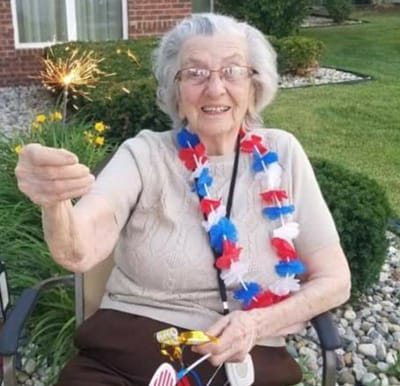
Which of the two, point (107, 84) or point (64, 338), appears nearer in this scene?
point (64, 338)

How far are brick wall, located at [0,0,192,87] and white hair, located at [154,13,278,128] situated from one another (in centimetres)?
705

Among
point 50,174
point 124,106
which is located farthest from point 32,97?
point 50,174

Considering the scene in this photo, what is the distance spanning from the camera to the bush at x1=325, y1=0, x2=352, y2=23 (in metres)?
16.9

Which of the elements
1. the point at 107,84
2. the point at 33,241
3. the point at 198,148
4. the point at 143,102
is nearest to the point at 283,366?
the point at 198,148

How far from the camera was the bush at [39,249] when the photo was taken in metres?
3.05

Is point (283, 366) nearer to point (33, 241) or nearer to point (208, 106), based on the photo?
point (208, 106)

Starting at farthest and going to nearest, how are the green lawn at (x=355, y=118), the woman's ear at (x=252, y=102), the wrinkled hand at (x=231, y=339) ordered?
1. the green lawn at (x=355, y=118)
2. the woman's ear at (x=252, y=102)
3. the wrinkled hand at (x=231, y=339)

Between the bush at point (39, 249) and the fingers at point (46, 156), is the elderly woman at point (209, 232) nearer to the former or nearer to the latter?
the fingers at point (46, 156)

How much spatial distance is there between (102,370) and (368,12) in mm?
18959

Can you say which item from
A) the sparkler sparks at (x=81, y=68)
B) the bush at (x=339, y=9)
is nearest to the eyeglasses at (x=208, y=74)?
the sparkler sparks at (x=81, y=68)

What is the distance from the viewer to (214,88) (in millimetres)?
2316

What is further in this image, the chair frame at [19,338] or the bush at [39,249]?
the bush at [39,249]

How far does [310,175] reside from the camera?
2.37 metres

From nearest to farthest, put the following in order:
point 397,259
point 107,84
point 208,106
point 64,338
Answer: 1. point 208,106
2. point 64,338
3. point 397,259
4. point 107,84
